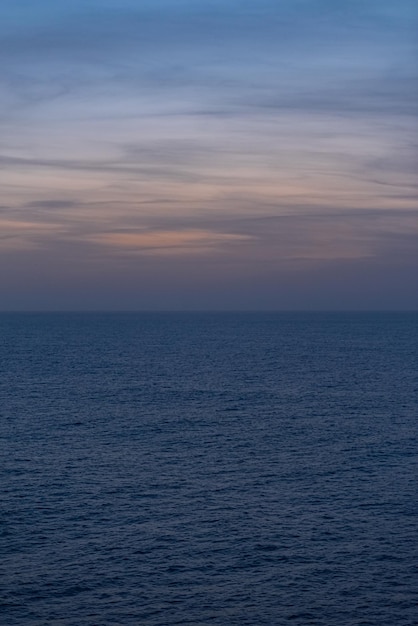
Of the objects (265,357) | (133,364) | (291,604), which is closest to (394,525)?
(291,604)

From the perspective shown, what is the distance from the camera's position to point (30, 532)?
186 ft

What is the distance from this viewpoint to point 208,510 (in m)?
61.7

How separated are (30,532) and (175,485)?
1544cm

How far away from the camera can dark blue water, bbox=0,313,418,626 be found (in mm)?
46531

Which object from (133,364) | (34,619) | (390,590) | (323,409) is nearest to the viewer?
(34,619)

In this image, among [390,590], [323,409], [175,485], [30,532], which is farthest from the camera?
[323,409]

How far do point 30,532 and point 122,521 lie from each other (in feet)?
22.9

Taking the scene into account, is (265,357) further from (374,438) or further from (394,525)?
(394,525)

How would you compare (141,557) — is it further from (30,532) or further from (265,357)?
(265,357)

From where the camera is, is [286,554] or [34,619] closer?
[34,619]

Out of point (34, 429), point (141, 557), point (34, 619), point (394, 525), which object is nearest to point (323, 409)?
point (34, 429)

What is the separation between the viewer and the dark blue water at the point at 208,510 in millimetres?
46531

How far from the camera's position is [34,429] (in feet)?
299

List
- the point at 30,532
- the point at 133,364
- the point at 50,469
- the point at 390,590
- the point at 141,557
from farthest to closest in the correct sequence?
the point at 133,364 → the point at 50,469 → the point at 30,532 → the point at 141,557 → the point at 390,590
